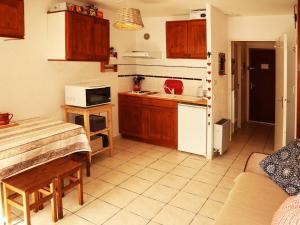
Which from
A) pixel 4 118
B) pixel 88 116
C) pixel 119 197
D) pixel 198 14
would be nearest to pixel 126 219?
pixel 119 197

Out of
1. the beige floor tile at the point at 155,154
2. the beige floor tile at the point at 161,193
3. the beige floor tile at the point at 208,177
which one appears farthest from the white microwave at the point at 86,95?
the beige floor tile at the point at 208,177

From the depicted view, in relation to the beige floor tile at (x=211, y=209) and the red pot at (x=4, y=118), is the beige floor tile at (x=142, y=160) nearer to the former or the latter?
the beige floor tile at (x=211, y=209)

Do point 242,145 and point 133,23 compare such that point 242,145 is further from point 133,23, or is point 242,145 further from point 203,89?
point 133,23

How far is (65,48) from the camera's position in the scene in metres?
3.63

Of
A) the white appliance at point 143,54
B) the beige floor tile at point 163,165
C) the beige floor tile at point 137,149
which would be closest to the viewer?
the beige floor tile at point 163,165

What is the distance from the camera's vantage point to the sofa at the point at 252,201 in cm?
184

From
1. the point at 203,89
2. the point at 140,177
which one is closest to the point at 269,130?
the point at 203,89

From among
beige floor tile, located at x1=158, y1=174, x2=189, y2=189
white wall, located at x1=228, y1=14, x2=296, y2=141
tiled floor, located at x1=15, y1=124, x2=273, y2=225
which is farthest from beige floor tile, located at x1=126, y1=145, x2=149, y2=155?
white wall, located at x1=228, y1=14, x2=296, y2=141

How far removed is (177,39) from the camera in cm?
483

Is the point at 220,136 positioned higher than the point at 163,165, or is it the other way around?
the point at 220,136

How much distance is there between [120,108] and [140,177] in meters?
1.92

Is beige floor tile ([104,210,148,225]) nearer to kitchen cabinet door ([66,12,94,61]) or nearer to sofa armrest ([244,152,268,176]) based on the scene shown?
sofa armrest ([244,152,268,176])

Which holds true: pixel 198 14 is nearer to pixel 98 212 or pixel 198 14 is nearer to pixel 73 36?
pixel 73 36

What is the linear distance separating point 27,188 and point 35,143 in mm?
458
